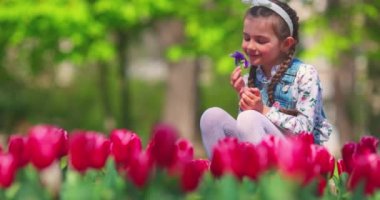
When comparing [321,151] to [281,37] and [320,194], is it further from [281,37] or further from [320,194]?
[281,37]

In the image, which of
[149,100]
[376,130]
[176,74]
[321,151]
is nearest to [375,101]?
→ [376,130]

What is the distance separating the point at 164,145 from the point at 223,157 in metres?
0.30

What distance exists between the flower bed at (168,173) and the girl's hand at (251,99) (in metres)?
1.23

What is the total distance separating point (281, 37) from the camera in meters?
5.27

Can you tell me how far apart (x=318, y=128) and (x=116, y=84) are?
108ft

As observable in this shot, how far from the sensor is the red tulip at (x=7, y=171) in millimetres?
3283

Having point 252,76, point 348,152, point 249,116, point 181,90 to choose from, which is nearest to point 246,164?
point 348,152

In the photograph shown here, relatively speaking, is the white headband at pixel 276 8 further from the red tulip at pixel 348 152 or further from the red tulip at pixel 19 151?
the red tulip at pixel 19 151

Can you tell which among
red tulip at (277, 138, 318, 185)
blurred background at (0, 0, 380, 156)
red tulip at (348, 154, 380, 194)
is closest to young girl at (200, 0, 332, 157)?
red tulip at (348, 154, 380, 194)

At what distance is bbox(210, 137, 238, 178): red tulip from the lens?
341 cm

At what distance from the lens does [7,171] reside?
10.8ft

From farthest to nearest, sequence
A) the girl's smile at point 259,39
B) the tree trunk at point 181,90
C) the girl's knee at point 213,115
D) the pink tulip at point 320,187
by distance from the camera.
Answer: the tree trunk at point 181,90, the girl's smile at point 259,39, the girl's knee at point 213,115, the pink tulip at point 320,187

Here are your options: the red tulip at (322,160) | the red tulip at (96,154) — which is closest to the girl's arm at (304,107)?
the red tulip at (322,160)

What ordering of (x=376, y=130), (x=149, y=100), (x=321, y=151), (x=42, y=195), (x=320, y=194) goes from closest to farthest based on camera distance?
(x=42, y=195) → (x=320, y=194) → (x=321, y=151) → (x=376, y=130) → (x=149, y=100)
